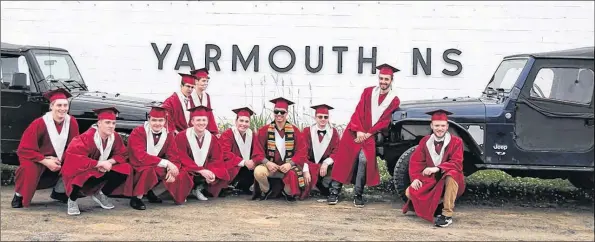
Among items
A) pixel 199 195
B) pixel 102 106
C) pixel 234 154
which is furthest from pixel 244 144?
pixel 102 106

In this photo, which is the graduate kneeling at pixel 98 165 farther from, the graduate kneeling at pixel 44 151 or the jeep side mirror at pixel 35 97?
the jeep side mirror at pixel 35 97

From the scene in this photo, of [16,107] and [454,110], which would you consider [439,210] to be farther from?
[16,107]

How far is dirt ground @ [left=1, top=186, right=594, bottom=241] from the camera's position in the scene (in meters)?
6.10

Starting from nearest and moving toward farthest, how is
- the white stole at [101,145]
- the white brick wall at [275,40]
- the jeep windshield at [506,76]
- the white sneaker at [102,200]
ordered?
Result: the white stole at [101,145], the white sneaker at [102,200], the jeep windshield at [506,76], the white brick wall at [275,40]

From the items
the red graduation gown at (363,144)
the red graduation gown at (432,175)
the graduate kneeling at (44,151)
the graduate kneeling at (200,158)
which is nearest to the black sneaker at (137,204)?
the graduate kneeling at (200,158)

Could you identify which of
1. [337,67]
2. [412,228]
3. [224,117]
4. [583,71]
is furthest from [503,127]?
[224,117]

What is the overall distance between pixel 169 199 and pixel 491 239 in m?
3.57

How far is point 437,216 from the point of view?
6715 mm

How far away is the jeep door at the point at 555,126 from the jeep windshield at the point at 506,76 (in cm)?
27

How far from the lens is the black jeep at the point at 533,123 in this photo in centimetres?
715

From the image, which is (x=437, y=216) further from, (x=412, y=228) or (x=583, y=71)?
(x=583, y=71)

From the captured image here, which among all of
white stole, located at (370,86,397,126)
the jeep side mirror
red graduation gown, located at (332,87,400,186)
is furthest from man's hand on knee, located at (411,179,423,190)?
the jeep side mirror

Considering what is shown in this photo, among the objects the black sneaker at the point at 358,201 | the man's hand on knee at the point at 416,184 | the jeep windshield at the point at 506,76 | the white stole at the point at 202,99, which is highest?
the jeep windshield at the point at 506,76

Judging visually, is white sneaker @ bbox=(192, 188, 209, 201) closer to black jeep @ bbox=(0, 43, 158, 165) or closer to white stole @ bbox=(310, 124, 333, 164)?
black jeep @ bbox=(0, 43, 158, 165)
